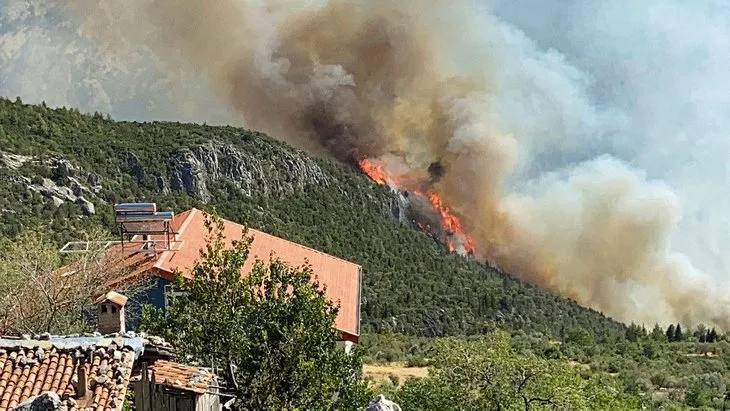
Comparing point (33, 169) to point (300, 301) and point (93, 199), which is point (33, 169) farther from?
point (300, 301)

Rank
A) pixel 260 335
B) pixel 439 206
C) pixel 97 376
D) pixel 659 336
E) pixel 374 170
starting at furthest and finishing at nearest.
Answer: pixel 439 206 < pixel 374 170 < pixel 659 336 < pixel 260 335 < pixel 97 376

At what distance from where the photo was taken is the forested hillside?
3556 centimetres

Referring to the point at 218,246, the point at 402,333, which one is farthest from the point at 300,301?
the point at 402,333

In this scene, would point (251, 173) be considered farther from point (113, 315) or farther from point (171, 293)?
point (113, 315)

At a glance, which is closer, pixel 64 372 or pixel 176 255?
pixel 64 372

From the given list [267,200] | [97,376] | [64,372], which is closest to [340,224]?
[267,200]

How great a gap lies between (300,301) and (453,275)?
36.3 metres

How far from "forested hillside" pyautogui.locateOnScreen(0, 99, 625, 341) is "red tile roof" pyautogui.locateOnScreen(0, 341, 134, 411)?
2361 cm

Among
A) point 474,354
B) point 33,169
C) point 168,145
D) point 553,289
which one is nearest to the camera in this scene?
point 474,354

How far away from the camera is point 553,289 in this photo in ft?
172

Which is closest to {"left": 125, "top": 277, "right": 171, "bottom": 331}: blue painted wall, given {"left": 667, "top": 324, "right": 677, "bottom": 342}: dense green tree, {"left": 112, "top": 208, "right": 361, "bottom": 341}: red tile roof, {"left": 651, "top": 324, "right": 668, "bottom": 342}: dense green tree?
{"left": 112, "top": 208, "right": 361, "bottom": 341}: red tile roof

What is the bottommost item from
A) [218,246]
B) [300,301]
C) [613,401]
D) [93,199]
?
[613,401]

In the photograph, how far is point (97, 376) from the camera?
718cm

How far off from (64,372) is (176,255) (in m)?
10.9
